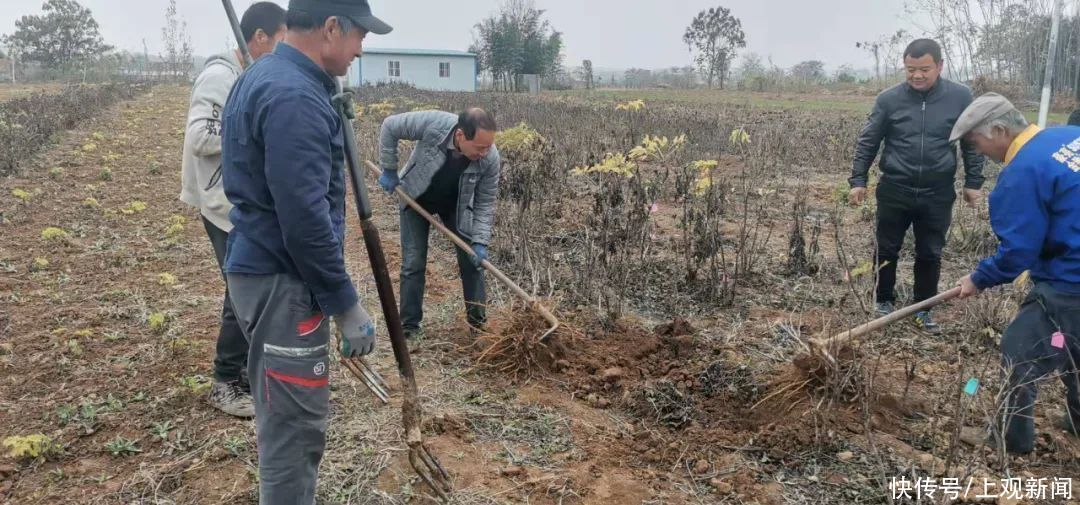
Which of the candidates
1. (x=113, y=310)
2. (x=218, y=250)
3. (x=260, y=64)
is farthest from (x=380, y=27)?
(x=113, y=310)

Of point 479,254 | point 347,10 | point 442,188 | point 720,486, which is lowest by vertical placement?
point 720,486

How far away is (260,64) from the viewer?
5.85ft

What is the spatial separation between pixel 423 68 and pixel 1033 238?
39631 millimetres

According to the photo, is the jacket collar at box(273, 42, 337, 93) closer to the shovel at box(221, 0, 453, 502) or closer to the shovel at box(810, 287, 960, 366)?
the shovel at box(221, 0, 453, 502)

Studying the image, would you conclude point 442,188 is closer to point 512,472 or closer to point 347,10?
point 512,472

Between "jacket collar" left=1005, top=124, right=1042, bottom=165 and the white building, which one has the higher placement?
the white building

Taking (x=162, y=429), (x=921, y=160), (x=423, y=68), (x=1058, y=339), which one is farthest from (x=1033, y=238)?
(x=423, y=68)

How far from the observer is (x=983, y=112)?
272cm

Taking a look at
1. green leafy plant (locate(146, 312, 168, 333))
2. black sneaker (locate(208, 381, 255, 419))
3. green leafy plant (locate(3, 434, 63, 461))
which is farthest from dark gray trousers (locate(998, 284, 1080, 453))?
green leafy plant (locate(146, 312, 168, 333))

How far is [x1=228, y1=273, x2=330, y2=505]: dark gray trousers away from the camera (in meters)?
1.83

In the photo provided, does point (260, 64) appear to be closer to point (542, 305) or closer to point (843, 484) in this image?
point (542, 305)

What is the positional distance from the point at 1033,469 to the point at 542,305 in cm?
220

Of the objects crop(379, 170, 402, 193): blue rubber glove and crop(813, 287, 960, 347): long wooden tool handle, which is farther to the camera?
crop(379, 170, 402, 193): blue rubber glove

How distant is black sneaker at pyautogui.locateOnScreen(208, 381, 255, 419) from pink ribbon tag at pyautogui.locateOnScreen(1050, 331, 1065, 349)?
314cm
